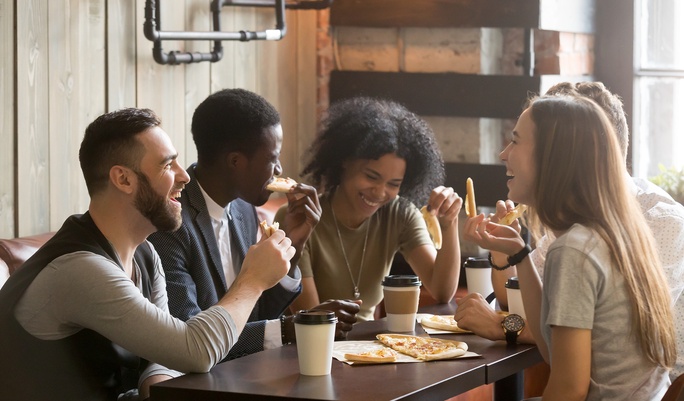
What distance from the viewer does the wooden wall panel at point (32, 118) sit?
322 centimetres

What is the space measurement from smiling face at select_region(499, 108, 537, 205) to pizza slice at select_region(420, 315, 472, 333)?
0.49m

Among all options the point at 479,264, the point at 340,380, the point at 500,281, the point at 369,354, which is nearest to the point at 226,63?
the point at 479,264

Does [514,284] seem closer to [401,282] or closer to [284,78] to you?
[401,282]

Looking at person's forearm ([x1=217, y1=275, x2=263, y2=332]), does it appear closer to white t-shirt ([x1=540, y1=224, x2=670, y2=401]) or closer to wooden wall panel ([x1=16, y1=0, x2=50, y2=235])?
white t-shirt ([x1=540, y1=224, x2=670, y2=401])

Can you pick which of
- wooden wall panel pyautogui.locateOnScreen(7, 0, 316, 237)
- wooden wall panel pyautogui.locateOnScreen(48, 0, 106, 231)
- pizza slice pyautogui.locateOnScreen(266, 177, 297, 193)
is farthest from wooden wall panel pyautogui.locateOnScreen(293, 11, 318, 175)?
pizza slice pyautogui.locateOnScreen(266, 177, 297, 193)

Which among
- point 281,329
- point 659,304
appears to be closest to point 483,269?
point 281,329

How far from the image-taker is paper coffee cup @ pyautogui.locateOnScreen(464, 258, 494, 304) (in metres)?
3.27

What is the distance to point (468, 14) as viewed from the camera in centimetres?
437

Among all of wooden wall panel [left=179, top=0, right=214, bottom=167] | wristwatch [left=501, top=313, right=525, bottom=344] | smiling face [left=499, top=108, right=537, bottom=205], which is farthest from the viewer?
wooden wall panel [left=179, top=0, right=214, bottom=167]

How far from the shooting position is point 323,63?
4.73m

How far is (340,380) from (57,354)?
61 cm

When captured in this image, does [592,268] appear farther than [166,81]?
No

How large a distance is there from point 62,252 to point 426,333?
0.98 metres

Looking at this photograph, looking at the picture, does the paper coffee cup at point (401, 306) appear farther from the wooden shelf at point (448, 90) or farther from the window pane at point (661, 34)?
the window pane at point (661, 34)
